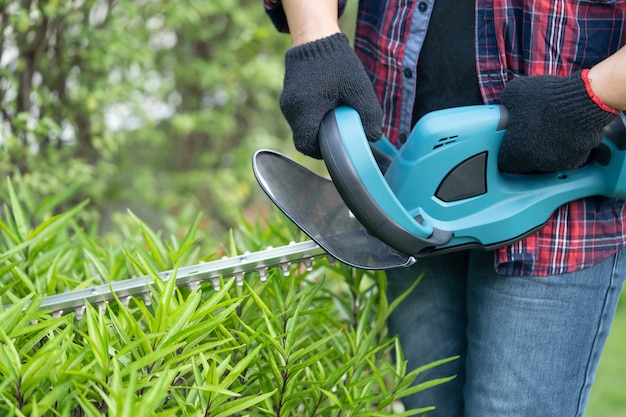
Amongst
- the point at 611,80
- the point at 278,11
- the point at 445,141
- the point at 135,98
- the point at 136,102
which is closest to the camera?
the point at 611,80

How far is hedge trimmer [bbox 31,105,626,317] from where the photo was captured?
1.29 meters

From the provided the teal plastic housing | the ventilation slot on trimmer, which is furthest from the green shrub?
the ventilation slot on trimmer

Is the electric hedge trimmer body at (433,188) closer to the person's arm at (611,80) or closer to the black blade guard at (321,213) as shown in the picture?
the black blade guard at (321,213)

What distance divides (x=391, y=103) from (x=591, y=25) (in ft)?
1.51

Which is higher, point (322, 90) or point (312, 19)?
point (312, 19)

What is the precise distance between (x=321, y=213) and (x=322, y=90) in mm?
314

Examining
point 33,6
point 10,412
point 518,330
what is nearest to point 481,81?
point 518,330

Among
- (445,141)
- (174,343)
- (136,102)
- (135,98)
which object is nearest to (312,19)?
(445,141)

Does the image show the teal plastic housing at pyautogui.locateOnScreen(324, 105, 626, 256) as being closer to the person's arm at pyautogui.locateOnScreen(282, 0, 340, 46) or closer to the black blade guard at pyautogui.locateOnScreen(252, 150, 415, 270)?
the black blade guard at pyautogui.locateOnScreen(252, 150, 415, 270)

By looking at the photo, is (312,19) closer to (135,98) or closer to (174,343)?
(174,343)

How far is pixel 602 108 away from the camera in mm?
1256

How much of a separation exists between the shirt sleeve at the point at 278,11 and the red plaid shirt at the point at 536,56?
10 centimetres

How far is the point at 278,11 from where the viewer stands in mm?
1637

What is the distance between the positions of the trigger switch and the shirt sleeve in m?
0.53
